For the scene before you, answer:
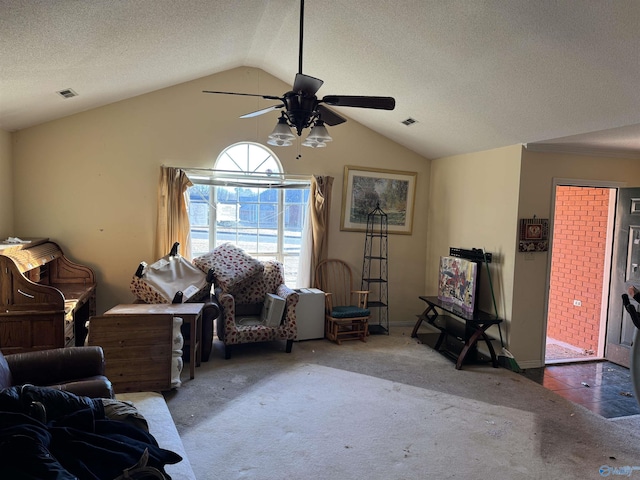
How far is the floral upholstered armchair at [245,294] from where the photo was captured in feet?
13.9

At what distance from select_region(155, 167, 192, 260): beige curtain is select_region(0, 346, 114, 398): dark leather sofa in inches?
88.4

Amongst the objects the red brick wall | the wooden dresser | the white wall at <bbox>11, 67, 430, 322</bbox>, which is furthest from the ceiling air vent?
the red brick wall

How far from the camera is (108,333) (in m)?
3.17

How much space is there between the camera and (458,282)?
4613 mm

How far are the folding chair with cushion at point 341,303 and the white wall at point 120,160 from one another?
133cm

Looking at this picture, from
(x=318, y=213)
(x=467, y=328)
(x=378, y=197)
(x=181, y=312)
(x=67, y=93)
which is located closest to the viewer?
(x=181, y=312)

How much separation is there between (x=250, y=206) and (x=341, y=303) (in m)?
1.74

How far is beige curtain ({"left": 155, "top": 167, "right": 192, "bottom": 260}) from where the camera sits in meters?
4.66

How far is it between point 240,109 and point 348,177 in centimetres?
157

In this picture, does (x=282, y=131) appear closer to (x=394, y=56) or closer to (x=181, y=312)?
(x=394, y=56)

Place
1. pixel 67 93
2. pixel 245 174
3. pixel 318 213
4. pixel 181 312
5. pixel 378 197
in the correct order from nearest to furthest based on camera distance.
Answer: pixel 181 312 → pixel 67 93 → pixel 245 174 → pixel 318 213 → pixel 378 197

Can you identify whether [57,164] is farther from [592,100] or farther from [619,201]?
[619,201]

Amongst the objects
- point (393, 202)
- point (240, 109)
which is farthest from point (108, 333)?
point (393, 202)

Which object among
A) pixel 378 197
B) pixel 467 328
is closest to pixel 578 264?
pixel 467 328
